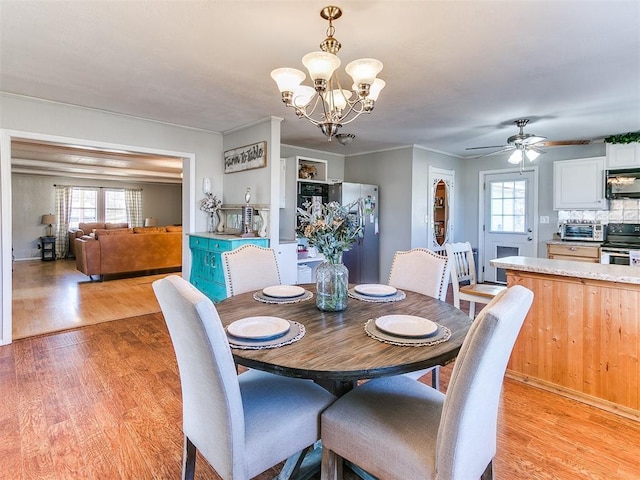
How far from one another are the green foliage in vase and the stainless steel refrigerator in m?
3.35

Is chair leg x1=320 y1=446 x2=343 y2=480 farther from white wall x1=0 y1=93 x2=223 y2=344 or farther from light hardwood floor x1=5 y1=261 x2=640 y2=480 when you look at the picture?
white wall x1=0 y1=93 x2=223 y2=344

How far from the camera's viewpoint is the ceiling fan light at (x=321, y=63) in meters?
1.73

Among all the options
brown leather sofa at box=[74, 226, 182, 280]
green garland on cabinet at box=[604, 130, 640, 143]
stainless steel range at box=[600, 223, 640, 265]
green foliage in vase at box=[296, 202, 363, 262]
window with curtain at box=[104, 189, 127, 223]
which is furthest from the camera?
window with curtain at box=[104, 189, 127, 223]

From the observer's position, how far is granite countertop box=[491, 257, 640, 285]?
6.84 ft

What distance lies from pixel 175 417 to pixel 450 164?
5552 mm

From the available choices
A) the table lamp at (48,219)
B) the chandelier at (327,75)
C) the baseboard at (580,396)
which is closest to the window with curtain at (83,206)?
the table lamp at (48,219)

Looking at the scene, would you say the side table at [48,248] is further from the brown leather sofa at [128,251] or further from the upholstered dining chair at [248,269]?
the upholstered dining chair at [248,269]

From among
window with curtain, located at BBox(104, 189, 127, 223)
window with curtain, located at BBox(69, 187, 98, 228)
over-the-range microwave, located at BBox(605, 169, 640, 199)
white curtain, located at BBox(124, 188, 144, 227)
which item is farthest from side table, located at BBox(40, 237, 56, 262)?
over-the-range microwave, located at BBox(605, 169, 640, 199)

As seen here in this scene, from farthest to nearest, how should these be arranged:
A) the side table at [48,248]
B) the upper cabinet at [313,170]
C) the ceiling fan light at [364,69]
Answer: the side table at [48,248] < the upper cabinet at [313,170] < the ceiling fan light at [364,69]

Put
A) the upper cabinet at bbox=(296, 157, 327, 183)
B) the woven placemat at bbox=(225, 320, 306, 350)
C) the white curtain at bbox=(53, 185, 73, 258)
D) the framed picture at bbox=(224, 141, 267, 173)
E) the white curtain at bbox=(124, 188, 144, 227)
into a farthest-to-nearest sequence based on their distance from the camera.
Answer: the white curtain at bbox=(124, 188, 144, 227), the white curtain at bbox=(53, 185, 73, 258), the upper cabinet at bbox=(296, 157, 327, 183), the framed picture at bbox=(224, 141, 267, 173), the woven placemat at bbox=(225, 320, 306, 350)

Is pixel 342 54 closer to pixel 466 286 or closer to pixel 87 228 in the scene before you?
pixel 466 286

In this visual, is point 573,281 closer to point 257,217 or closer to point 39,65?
point 257,217

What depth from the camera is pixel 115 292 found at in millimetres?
5324

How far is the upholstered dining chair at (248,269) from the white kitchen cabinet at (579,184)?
179 inches
